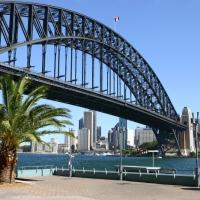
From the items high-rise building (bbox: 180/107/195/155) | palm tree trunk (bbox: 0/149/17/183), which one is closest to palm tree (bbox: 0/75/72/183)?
palm tree trunk (bbox: 0/149/17/183)

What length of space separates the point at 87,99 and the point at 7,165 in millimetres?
59320

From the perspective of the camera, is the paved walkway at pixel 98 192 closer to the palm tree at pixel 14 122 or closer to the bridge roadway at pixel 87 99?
the palm tree at pixel 14 122

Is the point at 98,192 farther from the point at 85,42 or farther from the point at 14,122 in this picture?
the point at 85,42

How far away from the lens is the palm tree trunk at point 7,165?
3206 cm

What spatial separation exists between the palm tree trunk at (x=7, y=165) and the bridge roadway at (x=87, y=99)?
22507 millimetres

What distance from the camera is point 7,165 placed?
32344mm

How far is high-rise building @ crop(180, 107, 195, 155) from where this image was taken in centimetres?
16762

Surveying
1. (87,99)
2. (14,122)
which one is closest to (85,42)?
(87,99)

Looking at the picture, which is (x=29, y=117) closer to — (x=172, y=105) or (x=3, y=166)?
(x=3, y=166)

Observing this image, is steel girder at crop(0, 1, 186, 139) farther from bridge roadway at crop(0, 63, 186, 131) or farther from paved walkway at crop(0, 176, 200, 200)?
paved walkway at crop(0, 176, 200, 200)

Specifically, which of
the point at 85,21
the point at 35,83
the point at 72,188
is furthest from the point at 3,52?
the point at 72,188

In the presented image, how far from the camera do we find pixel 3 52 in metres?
67.9

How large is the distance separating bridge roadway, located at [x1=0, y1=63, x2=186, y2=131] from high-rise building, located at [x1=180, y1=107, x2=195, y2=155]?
32.1 meters

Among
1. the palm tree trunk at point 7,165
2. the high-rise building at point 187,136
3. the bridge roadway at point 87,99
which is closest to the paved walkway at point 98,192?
the palm tree trunk at point 7,165
